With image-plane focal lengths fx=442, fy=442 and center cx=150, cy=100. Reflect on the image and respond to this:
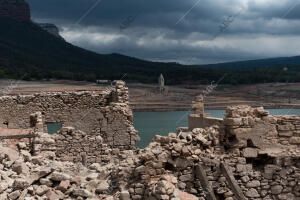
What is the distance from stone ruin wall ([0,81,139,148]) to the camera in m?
14.9

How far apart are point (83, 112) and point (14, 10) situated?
99.8m

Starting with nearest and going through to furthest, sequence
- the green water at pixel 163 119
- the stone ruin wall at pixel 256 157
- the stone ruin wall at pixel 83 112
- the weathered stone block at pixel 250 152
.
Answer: the stone ruin wall at pixel 256 157 < the weathered stone block at pixel 250 152 < the stone ruin wall at pixel 83 112 < the green water at pixel 163 119

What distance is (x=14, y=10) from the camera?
108 m

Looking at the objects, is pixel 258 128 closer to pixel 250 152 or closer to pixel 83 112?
pixel 250 152

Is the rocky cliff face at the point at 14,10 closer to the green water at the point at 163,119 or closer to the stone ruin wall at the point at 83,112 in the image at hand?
the green water at the point at 163,119

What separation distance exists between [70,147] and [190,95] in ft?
156

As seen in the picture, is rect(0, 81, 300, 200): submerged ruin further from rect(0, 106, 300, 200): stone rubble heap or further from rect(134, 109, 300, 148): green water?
rect(134, 109, 300, 148): green water

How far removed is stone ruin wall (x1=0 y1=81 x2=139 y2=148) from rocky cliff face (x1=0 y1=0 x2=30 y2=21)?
92500 millimetres

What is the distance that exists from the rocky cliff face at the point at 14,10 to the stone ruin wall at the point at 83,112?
92500 millimetres

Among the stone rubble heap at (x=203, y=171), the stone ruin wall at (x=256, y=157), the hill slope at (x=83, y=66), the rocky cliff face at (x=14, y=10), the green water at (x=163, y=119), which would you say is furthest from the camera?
the rocky cliff face at (x=14, y=10)

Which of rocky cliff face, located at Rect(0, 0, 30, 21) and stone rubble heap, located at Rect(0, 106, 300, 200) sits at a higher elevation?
rocky cliff face, located at Rect(0, 0, 30, 21)

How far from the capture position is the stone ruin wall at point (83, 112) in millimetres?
14930

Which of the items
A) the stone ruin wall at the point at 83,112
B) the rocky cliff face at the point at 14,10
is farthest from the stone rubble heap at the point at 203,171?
the rocky cliff face at the point at 14,10

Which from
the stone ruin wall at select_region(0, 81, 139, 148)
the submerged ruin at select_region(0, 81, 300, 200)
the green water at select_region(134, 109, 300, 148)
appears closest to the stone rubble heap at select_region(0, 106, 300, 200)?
the submerged ruin at select_region(0, 81, 300, 200)
